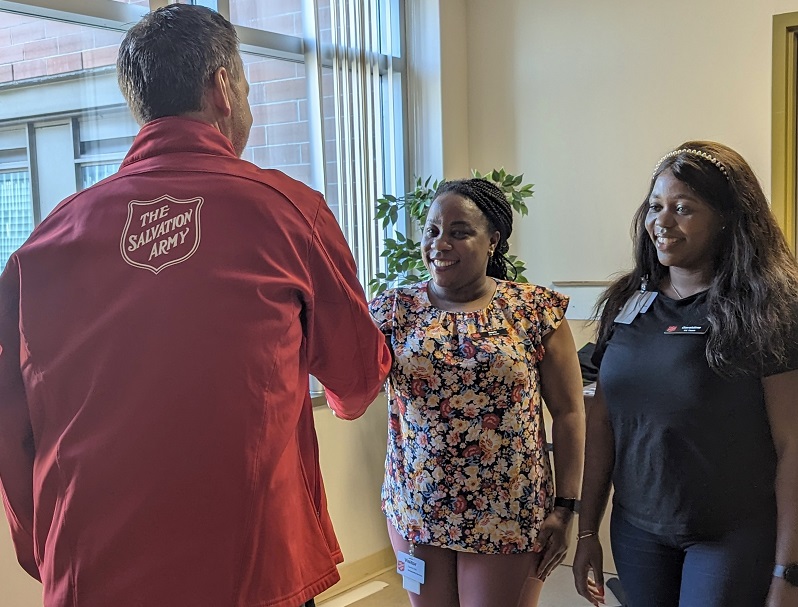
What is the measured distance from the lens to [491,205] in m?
1.85

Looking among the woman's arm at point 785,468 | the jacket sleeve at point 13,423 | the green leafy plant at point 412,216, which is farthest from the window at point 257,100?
the woman's arm at point 785,468

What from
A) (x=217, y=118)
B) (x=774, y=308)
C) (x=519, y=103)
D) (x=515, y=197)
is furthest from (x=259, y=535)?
(x=519, y=103)

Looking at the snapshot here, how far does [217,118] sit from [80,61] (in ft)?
5.98

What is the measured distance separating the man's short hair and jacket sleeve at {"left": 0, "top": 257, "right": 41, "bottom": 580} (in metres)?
0.28

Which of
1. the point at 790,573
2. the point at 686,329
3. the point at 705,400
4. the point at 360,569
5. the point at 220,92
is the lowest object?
the point at 360,569

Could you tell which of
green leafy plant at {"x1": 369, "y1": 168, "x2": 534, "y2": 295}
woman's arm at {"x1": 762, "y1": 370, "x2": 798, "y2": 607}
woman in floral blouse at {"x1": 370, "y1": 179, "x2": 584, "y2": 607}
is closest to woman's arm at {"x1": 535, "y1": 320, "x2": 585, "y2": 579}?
woman in floral blouse at {"x1": 370, "y1": 179, "x2": 584, "y2": 607}

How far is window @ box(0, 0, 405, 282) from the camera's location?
2496 mm

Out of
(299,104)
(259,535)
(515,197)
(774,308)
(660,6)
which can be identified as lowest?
(259,535)

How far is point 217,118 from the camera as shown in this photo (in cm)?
108

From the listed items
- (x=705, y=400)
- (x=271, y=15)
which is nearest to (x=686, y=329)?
(x=705, y=400)

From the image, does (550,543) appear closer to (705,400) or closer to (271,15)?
(705,400)

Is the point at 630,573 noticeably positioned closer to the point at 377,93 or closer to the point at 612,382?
the point at 612,382

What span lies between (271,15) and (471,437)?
7.39 ft

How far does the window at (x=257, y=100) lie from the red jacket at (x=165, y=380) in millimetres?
1679
